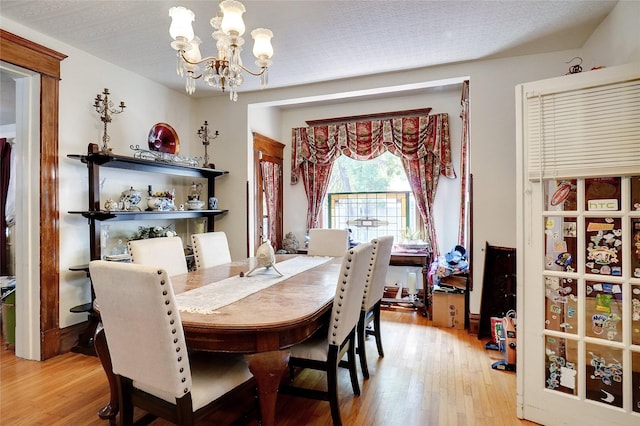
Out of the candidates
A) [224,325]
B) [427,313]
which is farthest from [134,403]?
[427,313]

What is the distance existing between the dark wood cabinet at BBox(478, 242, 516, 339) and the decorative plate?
3.52 m

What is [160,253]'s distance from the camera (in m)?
2.49

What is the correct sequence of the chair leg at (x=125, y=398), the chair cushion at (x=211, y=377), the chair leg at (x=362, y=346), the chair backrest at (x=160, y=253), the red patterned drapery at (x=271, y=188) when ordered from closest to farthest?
the chair cushion at (x=211, y=377) < the chair leg at (x=125, y=398) < the chair backrest at (x=160, y=253) < the chair leg at (x=362, y=346) < the red patterned drapery at (x=271, y=188)

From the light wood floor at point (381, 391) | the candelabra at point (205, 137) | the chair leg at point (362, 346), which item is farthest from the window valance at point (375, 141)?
the chair leg at point (362, 346)

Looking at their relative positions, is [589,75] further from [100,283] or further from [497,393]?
[100,283]

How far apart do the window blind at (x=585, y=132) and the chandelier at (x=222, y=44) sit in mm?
1620

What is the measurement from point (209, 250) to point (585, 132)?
9.24 feet

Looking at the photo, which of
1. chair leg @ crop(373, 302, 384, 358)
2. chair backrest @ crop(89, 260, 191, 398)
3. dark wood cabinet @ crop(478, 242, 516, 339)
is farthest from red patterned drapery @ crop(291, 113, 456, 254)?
chair backrest @ crop(89, 260, 191, 398)

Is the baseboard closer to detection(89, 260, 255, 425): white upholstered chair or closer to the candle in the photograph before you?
the candle

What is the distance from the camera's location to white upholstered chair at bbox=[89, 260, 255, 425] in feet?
4.20

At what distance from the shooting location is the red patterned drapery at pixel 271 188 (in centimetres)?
473

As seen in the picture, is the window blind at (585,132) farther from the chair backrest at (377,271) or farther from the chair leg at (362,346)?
the chair leg at (362,346)

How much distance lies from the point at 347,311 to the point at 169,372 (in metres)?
0.91

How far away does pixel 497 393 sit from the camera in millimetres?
2240
